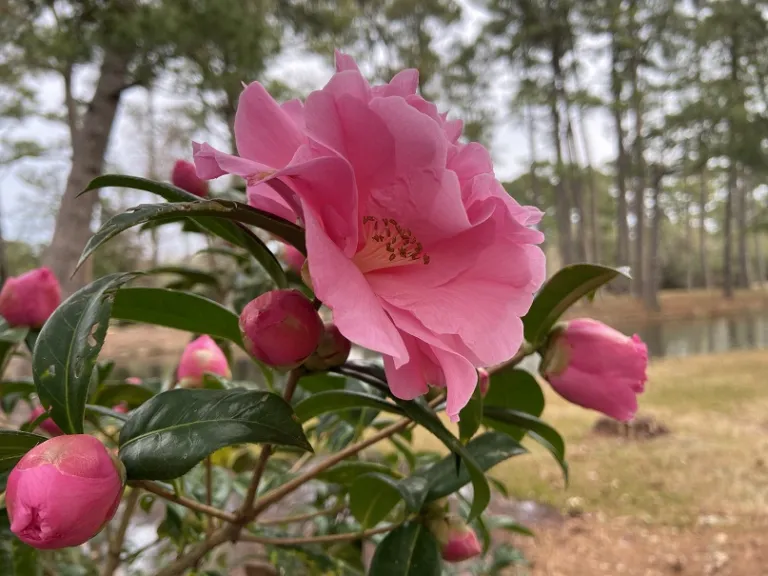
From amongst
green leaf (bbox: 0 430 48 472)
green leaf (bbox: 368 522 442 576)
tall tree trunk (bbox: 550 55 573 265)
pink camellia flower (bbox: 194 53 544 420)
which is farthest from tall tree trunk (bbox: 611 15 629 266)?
green leaf (bbox: 0 430 48 472)

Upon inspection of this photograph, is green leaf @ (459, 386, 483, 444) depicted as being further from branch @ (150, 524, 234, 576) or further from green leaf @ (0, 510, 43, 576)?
green leaf @ (0, 510, 43, 576)

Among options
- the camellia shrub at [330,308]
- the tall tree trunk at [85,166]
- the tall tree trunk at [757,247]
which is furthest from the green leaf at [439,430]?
the tall tree trunk at [757,247]

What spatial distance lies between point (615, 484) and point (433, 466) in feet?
7.80

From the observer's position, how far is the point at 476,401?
43 centimetres

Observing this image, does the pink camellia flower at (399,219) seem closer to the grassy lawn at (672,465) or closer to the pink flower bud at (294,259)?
the pink flower bud at (294,259)

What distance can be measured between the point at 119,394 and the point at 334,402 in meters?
0.31

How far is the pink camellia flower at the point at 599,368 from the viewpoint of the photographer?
1.46 feet

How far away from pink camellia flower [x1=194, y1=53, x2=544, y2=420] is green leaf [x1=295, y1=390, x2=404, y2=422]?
0.54 feet

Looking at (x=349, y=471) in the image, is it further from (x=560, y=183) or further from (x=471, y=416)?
(x=560, y=183)

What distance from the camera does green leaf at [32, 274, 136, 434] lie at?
0.34 metres

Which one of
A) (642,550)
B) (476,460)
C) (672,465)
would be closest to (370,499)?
(476,460)

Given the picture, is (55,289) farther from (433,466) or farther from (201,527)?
(433,466)

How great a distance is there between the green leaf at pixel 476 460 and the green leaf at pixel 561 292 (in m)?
0.11

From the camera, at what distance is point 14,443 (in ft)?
1.08
